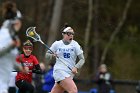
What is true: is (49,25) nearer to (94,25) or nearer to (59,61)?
(94,25)

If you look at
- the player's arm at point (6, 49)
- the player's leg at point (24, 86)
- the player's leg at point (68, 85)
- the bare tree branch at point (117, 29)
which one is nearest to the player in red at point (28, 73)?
the player's leg at point (24, 86)

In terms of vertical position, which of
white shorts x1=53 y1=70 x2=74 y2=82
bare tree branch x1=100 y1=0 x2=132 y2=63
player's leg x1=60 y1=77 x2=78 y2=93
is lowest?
player's leg x1=60 y1=77 x2=78 y2=93

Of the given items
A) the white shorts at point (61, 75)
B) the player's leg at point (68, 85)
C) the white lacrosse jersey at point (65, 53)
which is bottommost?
the player's leg at point (68, 85)

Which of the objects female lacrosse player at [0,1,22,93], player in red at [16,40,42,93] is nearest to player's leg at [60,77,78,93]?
player in red at [16,40,42,93]

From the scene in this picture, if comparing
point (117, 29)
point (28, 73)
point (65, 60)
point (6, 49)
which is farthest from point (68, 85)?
point (117, 29)

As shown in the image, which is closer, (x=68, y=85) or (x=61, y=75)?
(x=68, y=85)

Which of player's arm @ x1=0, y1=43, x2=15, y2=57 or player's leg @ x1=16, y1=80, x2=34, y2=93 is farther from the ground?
player's arm @ x1=0, y1=43, x2=15, y2=57

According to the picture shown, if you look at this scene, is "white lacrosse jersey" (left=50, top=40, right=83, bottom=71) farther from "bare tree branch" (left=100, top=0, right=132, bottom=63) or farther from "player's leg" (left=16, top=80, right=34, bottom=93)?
"bare tree branch" (left=100, top=0, right=132, bottom=63)

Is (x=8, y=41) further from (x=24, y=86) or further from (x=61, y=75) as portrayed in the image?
(x=24, y=86)

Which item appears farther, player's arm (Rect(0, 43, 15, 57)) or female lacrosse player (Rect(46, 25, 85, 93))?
female lacrosse player (Rect(46, 25, 85, 93))

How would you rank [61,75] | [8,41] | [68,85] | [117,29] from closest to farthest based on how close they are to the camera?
[8,41] → [68,85] → [61,75] → [117,29]

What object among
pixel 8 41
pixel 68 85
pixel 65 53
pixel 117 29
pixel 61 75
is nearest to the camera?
pixel 8 41

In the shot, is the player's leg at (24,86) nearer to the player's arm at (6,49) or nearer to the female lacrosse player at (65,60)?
the female lacrosse player at (65,60)

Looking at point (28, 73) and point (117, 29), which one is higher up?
point (117, 29)
